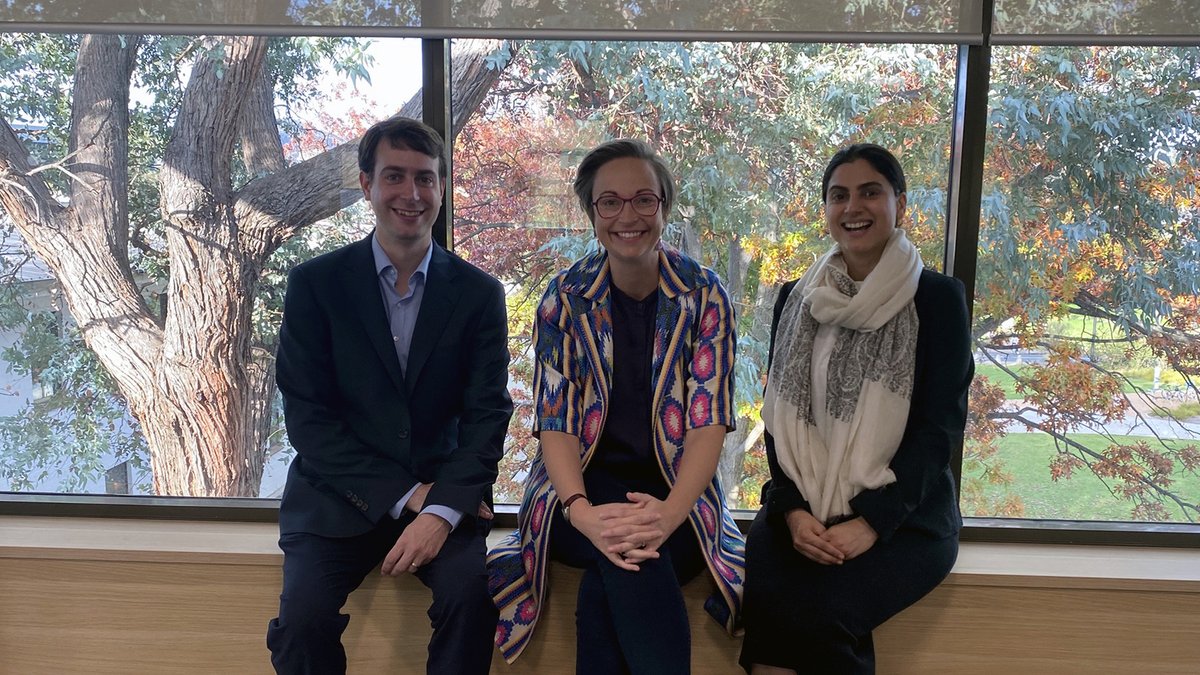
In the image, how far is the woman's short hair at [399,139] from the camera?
1997mm

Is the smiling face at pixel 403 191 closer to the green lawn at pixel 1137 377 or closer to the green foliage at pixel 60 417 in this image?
the green foliage at pixel 60 417

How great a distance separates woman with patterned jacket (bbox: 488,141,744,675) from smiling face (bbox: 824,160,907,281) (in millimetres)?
311

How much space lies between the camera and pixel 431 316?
2002mm

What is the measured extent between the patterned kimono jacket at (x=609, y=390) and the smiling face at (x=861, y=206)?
31 centimetres

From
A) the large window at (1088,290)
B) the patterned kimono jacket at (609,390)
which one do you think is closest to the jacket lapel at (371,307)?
the patterned kimono jacket at (609,390)

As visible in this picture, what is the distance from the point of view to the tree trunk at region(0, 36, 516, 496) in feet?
8.09

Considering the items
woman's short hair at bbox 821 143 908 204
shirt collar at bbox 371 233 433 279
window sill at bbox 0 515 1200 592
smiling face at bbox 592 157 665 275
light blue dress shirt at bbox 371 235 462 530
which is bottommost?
window sill at bbox 0 515 1200 592

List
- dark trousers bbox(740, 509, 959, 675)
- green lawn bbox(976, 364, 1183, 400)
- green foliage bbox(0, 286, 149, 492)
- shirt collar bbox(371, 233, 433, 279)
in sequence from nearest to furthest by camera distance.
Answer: dark trousers bbox(740, 509, 959, 675), shirt collar bbox(371, 233, 433, 279), green lawn bbox(976, 364, 1183, 400), green foliage bbox(0, 286, 149, 492)

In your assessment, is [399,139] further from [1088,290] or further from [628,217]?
[1088,290]

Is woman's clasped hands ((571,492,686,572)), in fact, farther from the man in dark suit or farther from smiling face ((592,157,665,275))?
smiling face ((592,157,665,275))

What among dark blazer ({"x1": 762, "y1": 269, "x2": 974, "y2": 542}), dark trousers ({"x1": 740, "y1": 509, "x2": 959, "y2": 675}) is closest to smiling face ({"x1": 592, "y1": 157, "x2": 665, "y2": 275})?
dark blazer ({"x1": 762, "y1": 269, "x2": 974, "y2": 542})

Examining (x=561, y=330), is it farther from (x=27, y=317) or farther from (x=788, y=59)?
(x=27, y=317)

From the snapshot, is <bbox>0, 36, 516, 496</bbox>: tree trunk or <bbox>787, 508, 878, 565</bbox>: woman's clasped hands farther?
<bbox>0, 36, 516, 496</bbox>: tree trunk

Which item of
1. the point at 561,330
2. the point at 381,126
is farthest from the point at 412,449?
the point at 381,126
